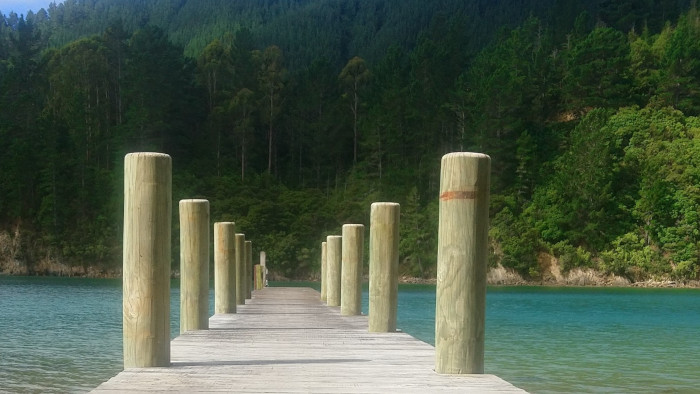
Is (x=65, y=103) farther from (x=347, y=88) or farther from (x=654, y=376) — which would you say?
(x=654, y=376)

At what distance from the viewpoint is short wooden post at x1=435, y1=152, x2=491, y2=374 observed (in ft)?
23.1

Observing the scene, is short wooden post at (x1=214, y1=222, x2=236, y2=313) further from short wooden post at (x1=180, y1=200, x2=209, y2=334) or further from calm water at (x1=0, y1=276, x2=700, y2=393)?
short wooden post at (x1=180, y1=200, x2=209, y2=334)

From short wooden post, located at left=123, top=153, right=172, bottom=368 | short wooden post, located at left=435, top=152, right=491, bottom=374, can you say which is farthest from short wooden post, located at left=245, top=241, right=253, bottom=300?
short wooden post, located at left=435, top=152, right=491, bottom=374

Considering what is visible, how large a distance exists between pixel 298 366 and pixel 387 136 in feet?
264

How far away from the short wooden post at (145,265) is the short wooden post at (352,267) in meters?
6.54

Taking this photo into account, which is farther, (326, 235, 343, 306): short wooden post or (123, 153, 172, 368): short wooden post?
(326, 235, 343, 306): short wooden post

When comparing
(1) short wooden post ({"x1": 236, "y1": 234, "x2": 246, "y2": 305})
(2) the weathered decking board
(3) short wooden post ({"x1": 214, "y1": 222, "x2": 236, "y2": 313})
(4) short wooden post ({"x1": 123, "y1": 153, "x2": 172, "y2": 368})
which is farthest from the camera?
(1) short wooden post ({"x1": 236, "y1": 234, "x2": 246, "y2": 305})

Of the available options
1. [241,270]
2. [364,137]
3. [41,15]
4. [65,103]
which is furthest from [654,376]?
[41,15]

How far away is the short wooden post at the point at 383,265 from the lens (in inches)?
430

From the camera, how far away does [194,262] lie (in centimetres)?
1118

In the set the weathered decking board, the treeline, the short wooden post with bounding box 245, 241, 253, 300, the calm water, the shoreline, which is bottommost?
the shoreline

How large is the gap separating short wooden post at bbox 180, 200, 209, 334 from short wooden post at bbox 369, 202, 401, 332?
206 cm

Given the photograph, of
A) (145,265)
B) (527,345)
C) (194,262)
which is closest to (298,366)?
(145,265)

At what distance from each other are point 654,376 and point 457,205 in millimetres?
10222
